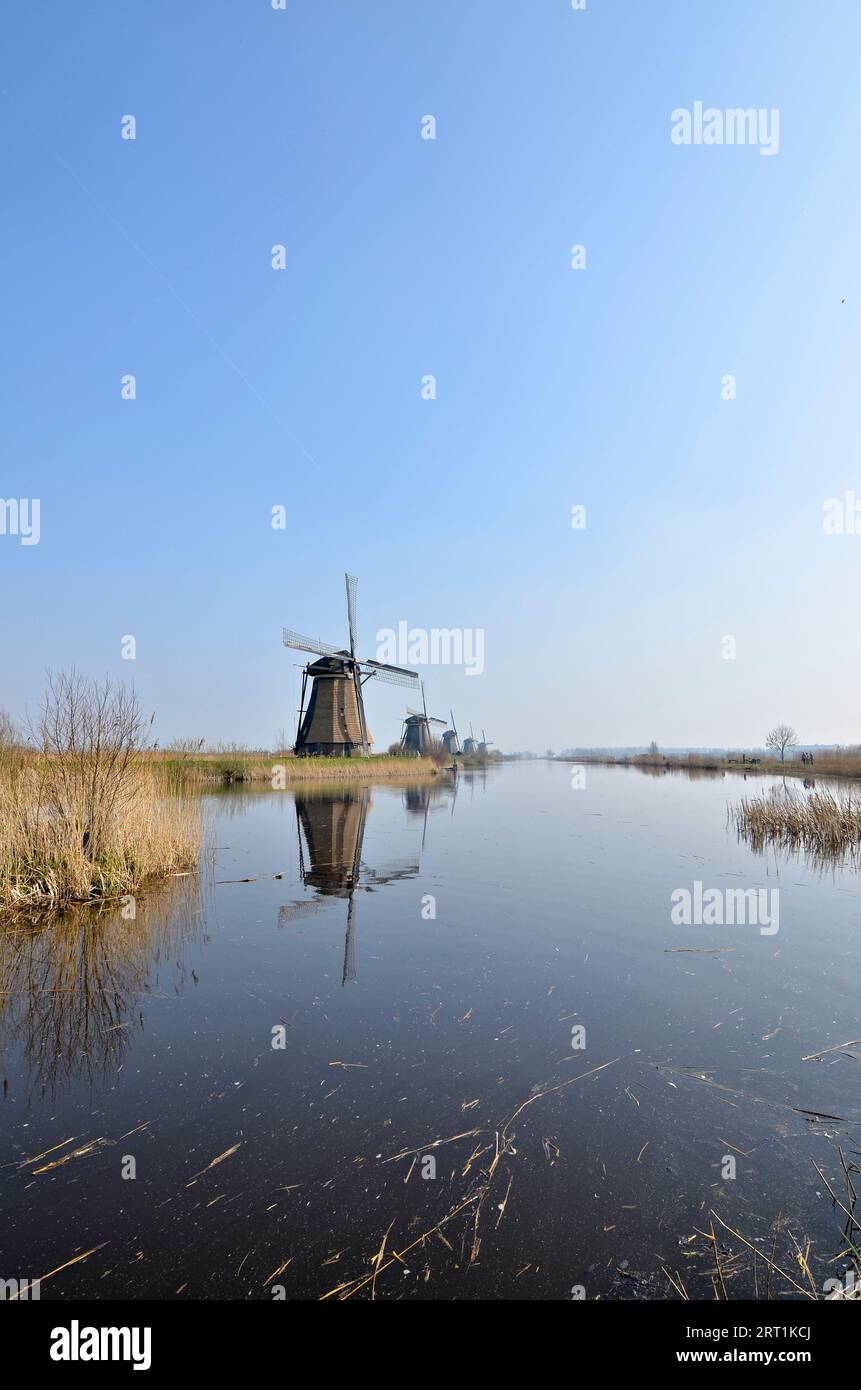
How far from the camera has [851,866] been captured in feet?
40.0

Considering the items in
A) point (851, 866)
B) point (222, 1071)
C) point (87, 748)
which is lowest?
point (851, 866)

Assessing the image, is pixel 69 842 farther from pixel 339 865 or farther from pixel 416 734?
pixel 416 734

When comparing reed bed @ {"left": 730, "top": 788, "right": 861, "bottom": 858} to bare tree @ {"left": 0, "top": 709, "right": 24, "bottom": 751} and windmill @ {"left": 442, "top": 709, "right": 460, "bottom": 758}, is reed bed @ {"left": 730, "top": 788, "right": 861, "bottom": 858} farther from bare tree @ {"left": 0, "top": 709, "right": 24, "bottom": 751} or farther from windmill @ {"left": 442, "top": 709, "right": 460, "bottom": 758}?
windmill @ {"left": 442, "top": 709, "right": 460, "bottom": 758}

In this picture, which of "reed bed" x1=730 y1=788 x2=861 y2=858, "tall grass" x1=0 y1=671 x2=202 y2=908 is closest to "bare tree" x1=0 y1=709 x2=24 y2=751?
"tall grass" x1=0 y1=671 x2=202 y2=908

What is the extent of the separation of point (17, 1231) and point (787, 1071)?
455 cm

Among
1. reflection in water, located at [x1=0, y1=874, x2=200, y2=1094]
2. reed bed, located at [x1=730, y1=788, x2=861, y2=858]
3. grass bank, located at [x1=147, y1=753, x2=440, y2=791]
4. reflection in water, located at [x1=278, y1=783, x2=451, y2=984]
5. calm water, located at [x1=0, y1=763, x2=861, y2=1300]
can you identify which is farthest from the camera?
grass bank, located at [x1=147, y1=753, x2=440, y2=791]

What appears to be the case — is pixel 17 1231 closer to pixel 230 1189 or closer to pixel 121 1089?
pixel 230 1189

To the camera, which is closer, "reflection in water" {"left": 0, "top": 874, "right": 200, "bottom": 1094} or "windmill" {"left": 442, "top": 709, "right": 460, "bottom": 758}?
"reflection in water" {"left": 0, "top": 874, "right": 200, "bottom": 1094}

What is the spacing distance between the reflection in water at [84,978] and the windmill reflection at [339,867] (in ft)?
5.21

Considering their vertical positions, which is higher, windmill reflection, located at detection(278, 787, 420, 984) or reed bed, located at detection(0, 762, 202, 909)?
reed bed, located at detection(0, 762, 202, 909)

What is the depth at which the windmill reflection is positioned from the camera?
27.3 ft

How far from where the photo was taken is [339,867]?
11680 millimetres

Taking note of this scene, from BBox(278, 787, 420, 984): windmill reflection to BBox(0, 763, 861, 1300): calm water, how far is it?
0.22m
